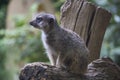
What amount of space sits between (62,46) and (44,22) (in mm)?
191

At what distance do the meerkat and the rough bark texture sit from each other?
67 mm

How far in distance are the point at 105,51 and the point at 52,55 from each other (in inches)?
113

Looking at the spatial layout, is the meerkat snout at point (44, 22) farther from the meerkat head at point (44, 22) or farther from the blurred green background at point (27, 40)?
the blurred green background at point (27, 40)

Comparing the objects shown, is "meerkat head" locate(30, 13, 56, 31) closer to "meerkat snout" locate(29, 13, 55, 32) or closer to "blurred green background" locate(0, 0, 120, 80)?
"meerkat snout" locate(29, 13, 55, 32)

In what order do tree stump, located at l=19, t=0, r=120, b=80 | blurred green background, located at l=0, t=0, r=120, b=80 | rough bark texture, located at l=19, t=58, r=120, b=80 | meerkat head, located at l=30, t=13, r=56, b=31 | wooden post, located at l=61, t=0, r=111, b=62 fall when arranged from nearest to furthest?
rough bark texture, located at l=19, t=58, r=120, b=80, meerkat head, located at l=30, t=13, r=56, b=31, tree stump, located at l=19, t=0, r=120, b=80, wooden post, located at l=61, t=0, r=111, b=62, blurred green background, located at l=0, t=0, r=120, b=80

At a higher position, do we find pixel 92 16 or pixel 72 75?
pixel 92 16

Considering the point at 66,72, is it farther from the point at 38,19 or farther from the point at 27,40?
the point at 27,40

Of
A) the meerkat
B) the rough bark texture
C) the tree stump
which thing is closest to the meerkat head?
the meerkat

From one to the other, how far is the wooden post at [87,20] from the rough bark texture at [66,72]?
0.99ft

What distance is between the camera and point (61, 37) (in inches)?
112

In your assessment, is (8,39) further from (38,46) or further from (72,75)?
(72,75)

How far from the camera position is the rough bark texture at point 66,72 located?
2.67 meters

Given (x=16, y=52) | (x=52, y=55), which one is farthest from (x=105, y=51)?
(x=52, y=55)

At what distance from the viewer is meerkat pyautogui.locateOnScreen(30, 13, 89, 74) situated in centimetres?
280
